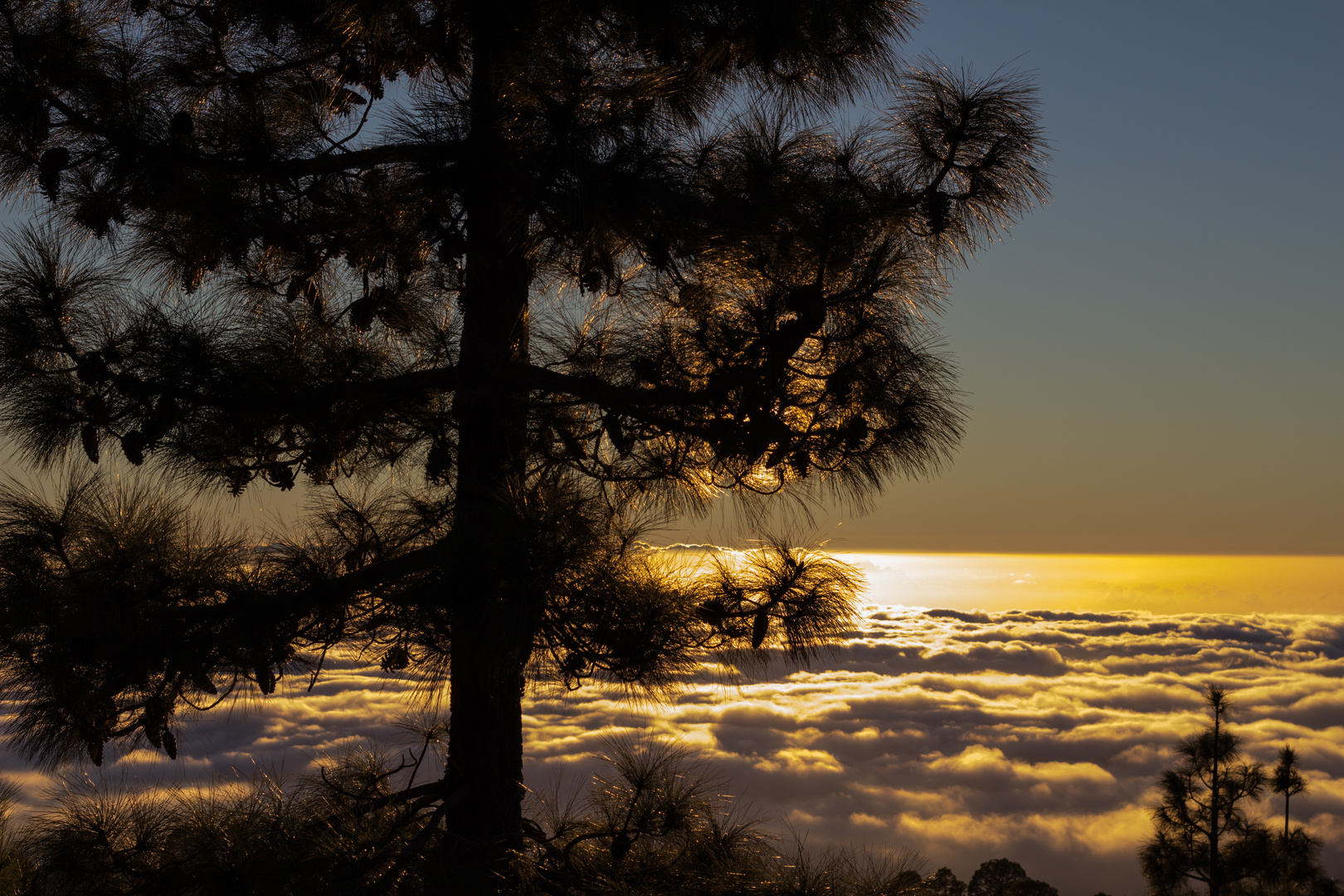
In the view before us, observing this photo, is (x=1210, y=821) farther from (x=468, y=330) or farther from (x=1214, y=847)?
(x=468, y=330)

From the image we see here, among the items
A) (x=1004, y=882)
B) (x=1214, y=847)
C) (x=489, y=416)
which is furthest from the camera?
(x=1004, y=882)

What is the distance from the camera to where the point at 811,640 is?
323 cm

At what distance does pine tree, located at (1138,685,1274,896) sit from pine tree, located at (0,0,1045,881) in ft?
36.3

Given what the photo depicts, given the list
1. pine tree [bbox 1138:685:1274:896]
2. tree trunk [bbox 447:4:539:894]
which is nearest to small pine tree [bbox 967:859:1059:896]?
pine tree [bbox 1138:685:1274:896]

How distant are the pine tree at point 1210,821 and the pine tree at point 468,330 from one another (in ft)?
36.3

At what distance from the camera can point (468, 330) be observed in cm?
345

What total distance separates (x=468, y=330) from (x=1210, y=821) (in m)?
13.1

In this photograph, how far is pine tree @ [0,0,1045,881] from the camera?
286cm

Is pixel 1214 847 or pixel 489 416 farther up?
pixel 489 416

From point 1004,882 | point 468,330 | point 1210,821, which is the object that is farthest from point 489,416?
point 1004,882

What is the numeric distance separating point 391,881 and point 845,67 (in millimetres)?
3792

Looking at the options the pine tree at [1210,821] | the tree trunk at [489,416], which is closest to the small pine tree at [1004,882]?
the pine tree at [1210,821]

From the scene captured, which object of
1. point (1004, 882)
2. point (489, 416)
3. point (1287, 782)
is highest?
point (489, 416)

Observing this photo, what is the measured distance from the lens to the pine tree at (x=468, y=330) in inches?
113
